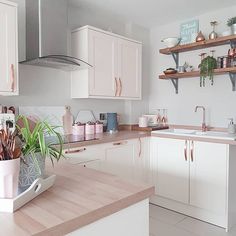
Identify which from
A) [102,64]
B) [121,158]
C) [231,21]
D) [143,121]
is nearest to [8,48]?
[102,64]

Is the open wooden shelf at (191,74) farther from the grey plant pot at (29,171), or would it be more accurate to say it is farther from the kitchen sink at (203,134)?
the grey plant pot at (29,171)

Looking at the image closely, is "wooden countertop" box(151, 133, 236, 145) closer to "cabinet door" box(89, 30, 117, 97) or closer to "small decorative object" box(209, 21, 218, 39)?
"cabinet door" box(89, 30, 117, 97)

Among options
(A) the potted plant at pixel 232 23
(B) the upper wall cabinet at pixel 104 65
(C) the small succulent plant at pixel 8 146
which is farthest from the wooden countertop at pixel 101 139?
(A) the potted plant at pixel 232 23

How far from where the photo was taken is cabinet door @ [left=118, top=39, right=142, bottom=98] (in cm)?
300

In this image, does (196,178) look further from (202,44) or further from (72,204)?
(72,204)

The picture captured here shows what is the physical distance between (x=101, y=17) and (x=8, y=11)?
1.40 m

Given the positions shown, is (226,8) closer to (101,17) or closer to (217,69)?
(217,69)

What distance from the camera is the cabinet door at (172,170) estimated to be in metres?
2.62

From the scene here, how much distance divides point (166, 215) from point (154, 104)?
1673 mm

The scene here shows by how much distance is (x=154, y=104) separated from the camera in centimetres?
371

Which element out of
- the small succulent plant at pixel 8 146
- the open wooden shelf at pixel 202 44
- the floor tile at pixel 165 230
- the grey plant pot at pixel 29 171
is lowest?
the floor tile at pixel 165 230

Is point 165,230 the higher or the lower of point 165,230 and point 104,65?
the lower

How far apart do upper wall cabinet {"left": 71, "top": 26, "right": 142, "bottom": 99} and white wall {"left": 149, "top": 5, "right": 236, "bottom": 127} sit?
56cm

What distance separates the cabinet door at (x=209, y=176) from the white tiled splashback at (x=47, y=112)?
4.98 ft
